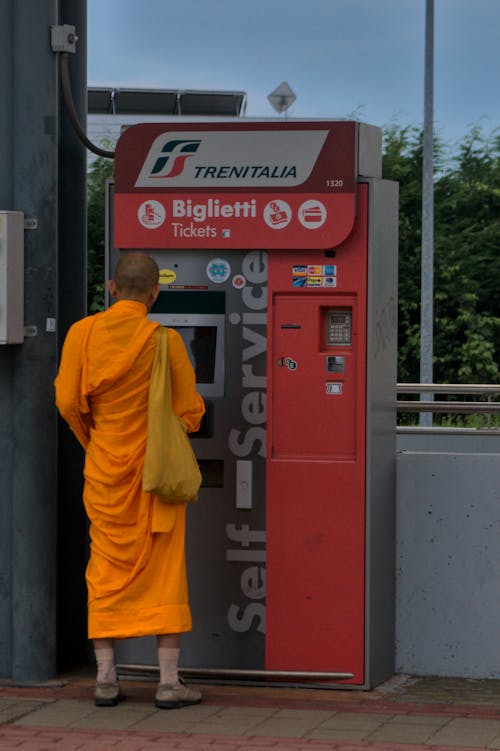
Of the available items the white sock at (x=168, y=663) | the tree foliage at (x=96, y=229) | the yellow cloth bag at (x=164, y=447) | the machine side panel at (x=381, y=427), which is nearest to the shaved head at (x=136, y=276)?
the yellow cloth bag at (x=164, y=447)

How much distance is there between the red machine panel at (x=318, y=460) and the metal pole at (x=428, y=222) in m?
14.1

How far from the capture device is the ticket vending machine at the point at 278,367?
5.93 m

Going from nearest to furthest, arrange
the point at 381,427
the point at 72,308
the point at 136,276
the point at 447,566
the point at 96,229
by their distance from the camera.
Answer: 1. the point at 136,276
2. the point at 381,427
3. the point at 447,566
4. the point at 72,308
5. the point at 96,229

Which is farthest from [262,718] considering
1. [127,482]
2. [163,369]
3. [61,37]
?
[61,37]

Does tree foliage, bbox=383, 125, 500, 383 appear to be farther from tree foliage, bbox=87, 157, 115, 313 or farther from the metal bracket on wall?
the metal bracket on wall

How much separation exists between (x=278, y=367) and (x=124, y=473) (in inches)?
35.9

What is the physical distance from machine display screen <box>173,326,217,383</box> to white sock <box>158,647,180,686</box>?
119cm

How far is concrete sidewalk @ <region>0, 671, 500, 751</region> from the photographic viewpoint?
503 centimetres

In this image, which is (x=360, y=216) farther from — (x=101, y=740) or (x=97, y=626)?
(x=101, y=740)

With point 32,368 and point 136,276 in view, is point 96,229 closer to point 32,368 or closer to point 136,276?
point 32,368

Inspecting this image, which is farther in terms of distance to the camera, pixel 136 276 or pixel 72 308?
pixel 72 308

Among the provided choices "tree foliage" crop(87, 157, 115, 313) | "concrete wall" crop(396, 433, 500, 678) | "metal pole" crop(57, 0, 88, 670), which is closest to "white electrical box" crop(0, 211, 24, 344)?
"metal pole" crop(57, 0, 88, 670)

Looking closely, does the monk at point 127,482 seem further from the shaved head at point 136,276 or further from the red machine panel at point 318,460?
the red machine panel at point 318,460

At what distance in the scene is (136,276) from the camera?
5.60 meters
